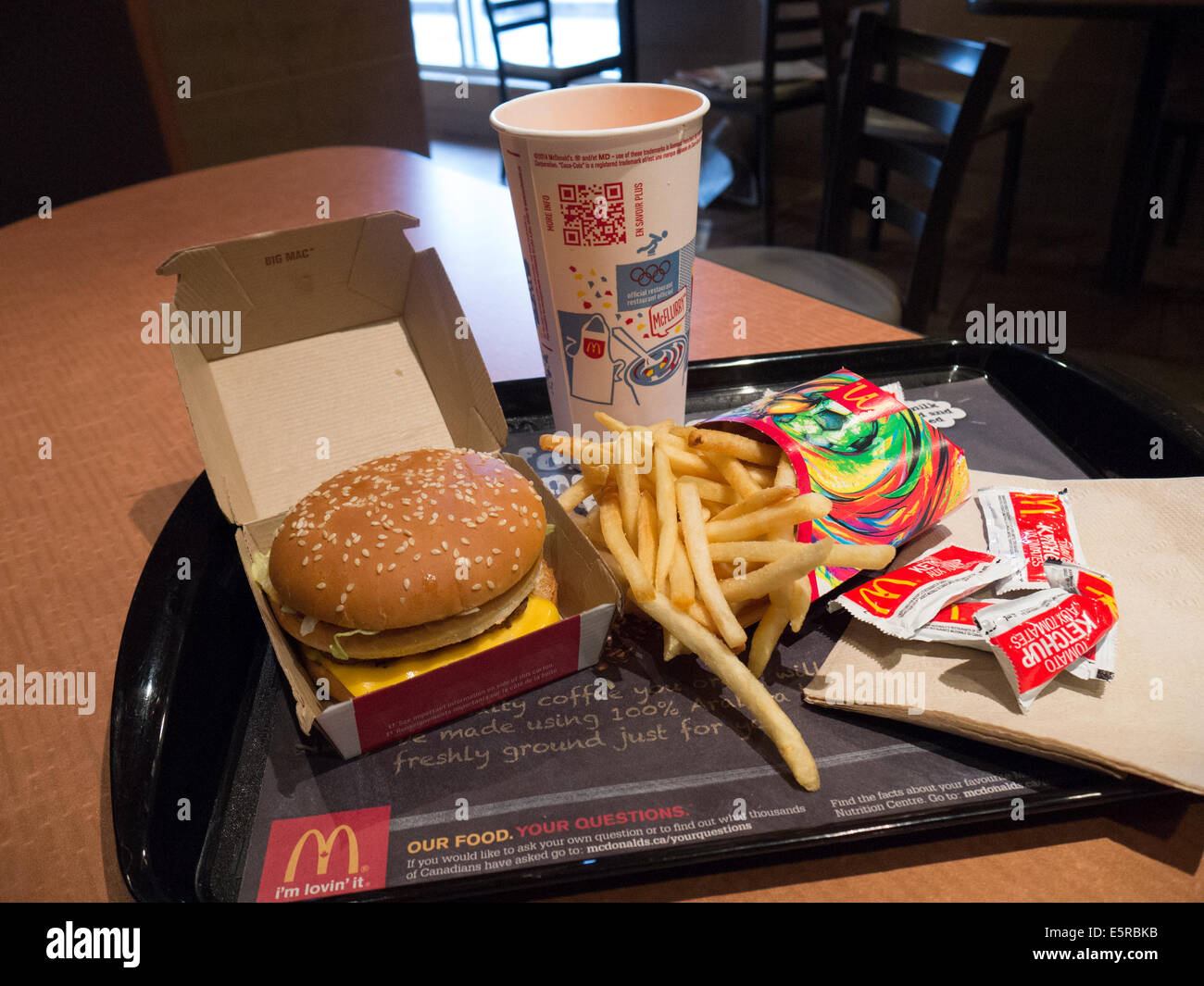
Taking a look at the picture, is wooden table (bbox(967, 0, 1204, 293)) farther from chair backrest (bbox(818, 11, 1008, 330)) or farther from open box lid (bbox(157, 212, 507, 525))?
open box lid (bbox(157, 212, 507, 525))

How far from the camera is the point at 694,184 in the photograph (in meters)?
1.15

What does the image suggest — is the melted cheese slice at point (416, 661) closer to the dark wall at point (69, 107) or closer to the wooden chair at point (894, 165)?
the wooden chair at point (894, 165)

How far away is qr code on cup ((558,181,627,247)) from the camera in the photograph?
3.55 feet

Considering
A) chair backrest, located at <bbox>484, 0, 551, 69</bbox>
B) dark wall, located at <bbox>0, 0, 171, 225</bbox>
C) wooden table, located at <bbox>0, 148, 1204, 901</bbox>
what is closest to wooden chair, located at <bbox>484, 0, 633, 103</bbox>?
chair backrest, located at <bbox>484, 0, 551, 69</bbox>

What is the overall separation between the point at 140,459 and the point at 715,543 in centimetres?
104

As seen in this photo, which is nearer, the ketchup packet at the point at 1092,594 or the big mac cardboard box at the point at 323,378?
the ketchup packet at the point at 1092,594

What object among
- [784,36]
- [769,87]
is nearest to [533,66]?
[784,36]

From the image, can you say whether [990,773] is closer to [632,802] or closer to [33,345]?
[632,802]

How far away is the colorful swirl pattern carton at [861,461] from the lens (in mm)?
1009

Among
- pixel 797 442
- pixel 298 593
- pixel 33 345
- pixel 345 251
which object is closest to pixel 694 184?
pixel 797 442

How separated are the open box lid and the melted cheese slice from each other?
28 centimetres

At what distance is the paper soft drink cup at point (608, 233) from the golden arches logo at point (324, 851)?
0.72m

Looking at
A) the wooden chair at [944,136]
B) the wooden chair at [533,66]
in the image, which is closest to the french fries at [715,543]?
the wooden chair at [944,136]
